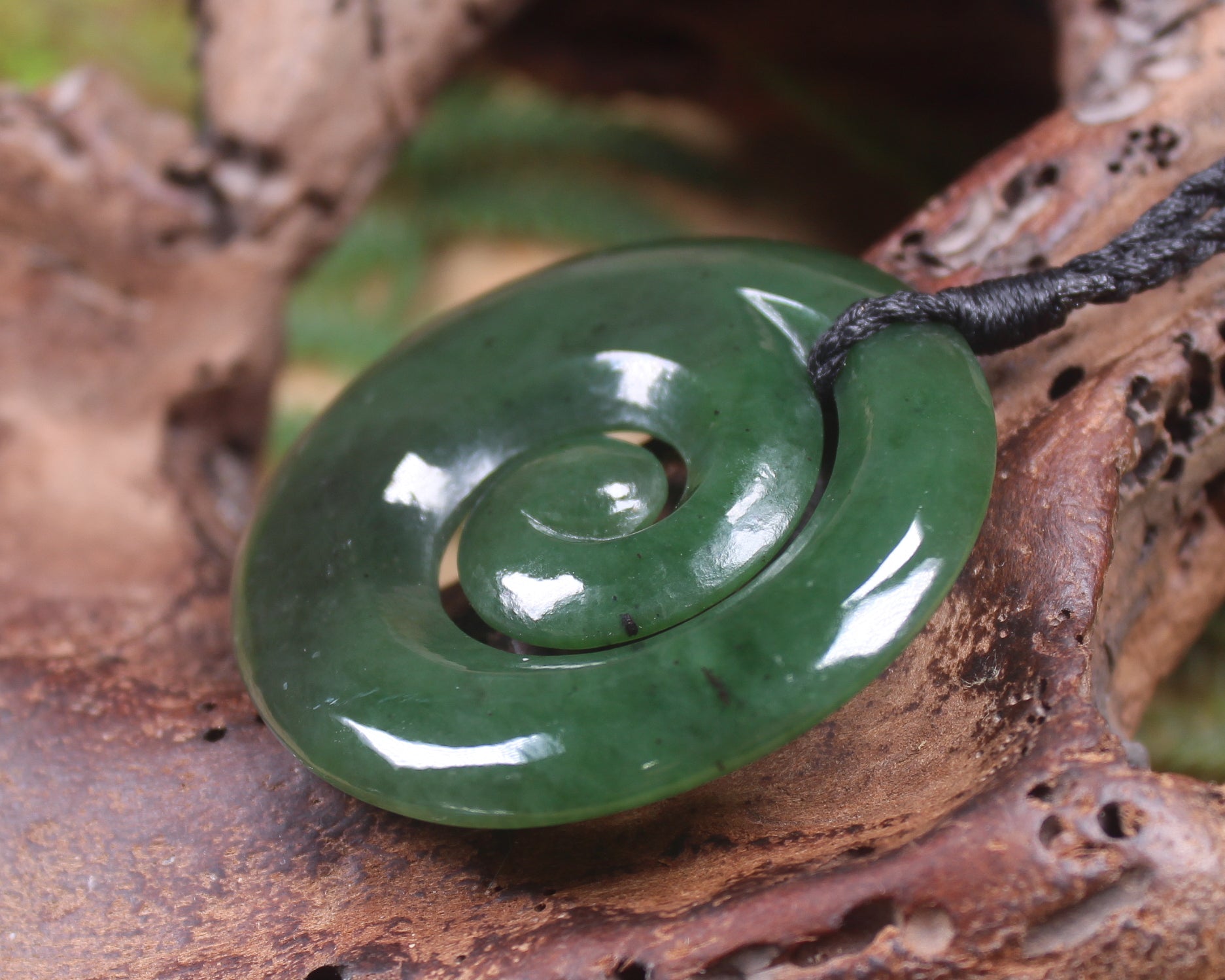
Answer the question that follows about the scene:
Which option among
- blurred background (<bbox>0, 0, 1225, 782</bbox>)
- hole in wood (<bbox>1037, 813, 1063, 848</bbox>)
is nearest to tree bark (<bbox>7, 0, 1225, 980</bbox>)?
hole in wood (<bbox>1037, 813, 1063, 848</bbox>)

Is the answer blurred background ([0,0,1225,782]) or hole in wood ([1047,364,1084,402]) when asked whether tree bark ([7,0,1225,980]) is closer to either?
hole in wood ([1047,364,1084,402])

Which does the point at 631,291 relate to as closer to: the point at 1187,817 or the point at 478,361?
the point at 478,361

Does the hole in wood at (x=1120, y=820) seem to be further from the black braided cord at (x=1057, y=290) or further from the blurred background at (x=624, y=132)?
the blurred background at (x=624, y=132)

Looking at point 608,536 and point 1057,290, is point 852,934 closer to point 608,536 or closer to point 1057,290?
point 608,536

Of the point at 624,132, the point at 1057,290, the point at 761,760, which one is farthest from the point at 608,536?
the point at 624,132

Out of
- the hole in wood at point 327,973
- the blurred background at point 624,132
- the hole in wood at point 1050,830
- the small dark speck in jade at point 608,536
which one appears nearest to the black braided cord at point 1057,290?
the small dark speck in jade at point 608,536

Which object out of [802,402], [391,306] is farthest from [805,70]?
[802,402]

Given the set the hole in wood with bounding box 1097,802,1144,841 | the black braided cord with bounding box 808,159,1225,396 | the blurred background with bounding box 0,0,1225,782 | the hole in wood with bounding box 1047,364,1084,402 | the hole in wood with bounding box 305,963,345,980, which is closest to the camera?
the hole in wood with bounding box 1097,802,1144,841
